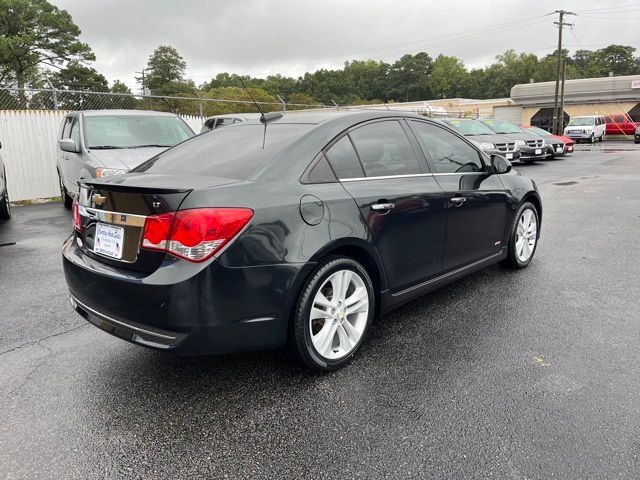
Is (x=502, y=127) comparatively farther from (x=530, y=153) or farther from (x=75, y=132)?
(x=75, y=132)

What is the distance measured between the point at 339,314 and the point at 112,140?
19.9 ft

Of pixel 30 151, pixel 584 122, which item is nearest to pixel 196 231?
pixel 30 151

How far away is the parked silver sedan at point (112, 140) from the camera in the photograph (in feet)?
Answer: 23.3

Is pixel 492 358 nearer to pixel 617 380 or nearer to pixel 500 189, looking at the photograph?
pixel 617 380

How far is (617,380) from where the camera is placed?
9.62 feet

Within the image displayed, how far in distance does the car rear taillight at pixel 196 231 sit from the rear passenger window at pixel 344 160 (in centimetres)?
88

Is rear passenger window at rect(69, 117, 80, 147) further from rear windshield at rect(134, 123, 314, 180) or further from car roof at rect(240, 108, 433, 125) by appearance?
car roof at rect(240, 108, 433, 125)

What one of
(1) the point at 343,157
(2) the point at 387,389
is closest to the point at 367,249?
(1) the point at 343,157

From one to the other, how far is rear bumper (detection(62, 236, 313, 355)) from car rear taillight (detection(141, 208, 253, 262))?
0.06 meters

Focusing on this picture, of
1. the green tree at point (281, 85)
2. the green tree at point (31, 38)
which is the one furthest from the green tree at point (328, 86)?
the green tree at point (31, 38)

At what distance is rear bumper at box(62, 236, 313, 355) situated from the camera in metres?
2.52

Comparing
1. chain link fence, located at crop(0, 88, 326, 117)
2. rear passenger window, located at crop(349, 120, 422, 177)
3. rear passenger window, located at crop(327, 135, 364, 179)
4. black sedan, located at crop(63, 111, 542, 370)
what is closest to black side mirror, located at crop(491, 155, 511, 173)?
black sedan, located at crop(63, 111, 542, 370)

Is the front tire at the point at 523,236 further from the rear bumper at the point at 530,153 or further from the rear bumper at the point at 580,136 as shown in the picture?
the rear bumper at the point at 580,136

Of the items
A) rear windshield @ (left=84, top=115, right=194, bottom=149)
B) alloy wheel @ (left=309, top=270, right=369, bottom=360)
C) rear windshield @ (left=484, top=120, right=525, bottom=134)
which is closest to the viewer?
alloy wheel @ (left=309, top=270, right=369, bottom=360)
